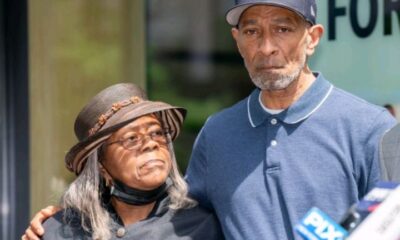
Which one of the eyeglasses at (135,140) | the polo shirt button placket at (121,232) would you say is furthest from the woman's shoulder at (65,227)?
the eyeglasses at (135,140)

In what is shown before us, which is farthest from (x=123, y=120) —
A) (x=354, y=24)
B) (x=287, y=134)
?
(x=354, y=24)

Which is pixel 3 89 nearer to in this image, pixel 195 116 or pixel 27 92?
pixel 27 92

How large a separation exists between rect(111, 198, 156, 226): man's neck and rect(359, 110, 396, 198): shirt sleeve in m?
0.84

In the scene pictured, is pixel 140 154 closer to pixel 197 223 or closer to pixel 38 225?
pixel 197 223

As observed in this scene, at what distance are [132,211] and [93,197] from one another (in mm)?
147

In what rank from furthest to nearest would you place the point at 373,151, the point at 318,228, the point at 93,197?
the point at 93,197, the point at 373,151, the point at 318,228

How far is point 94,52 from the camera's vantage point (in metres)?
5.98

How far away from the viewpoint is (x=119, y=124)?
3027 millimetres

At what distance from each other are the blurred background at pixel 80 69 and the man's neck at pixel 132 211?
7.90 ft

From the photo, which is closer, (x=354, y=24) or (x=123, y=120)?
(x=123, y=120)

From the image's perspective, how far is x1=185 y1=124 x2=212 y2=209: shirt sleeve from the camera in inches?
121

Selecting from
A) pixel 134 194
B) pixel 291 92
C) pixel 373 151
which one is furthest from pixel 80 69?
pixel 373 151

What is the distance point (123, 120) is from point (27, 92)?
9.19 ft

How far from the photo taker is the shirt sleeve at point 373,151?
2.61 m
